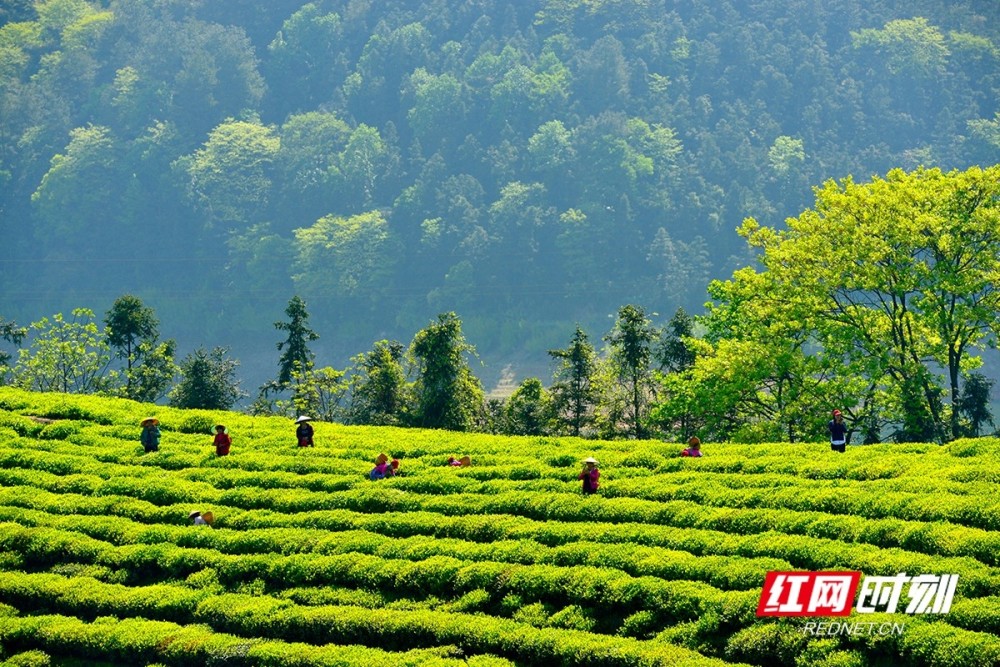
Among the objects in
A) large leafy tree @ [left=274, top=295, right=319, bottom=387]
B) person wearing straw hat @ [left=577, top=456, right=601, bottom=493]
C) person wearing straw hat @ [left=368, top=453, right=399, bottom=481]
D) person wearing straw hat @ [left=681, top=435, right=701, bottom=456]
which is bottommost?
person wearing straw hat @ [left=577, top=456, right=601, bottom=493]

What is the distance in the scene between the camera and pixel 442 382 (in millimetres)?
66438

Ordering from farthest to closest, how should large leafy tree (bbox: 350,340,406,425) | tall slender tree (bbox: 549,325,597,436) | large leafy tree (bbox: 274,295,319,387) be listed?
large leafy tree (bbox: 274,295,319,387) < large leafy tree (bbox: 350,340,406,425) < tall slender tree (bbox: 549,325,597,436)

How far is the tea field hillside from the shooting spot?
1315 inches

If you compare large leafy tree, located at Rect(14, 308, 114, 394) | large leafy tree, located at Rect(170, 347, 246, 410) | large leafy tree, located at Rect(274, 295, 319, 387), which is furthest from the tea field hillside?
large leafy tree, located at Rect(14, 308, 114, 394)

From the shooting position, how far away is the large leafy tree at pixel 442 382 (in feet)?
216

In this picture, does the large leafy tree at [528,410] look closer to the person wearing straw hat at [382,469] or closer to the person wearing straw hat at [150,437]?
the person wearing straw hat at [150,437]

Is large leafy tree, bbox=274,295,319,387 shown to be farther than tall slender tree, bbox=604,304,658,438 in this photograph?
Yes

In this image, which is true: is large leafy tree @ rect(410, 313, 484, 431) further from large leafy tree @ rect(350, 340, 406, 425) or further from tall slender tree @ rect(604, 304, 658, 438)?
tall slender tree @ rect(604, 304, 658, 438)

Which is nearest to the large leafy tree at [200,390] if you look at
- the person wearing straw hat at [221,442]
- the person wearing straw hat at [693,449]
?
the person wearing straw hat at [221,442]

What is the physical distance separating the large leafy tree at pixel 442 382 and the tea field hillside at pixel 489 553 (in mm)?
14508

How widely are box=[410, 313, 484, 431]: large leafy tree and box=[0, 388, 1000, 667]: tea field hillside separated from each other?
14508 millimetres

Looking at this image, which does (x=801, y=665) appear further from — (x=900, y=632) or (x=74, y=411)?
(x=74, y=411)

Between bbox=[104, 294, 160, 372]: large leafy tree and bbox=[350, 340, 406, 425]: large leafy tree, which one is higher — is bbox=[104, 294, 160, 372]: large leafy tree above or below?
above

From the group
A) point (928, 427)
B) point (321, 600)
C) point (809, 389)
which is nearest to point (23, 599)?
point (321, 600)
